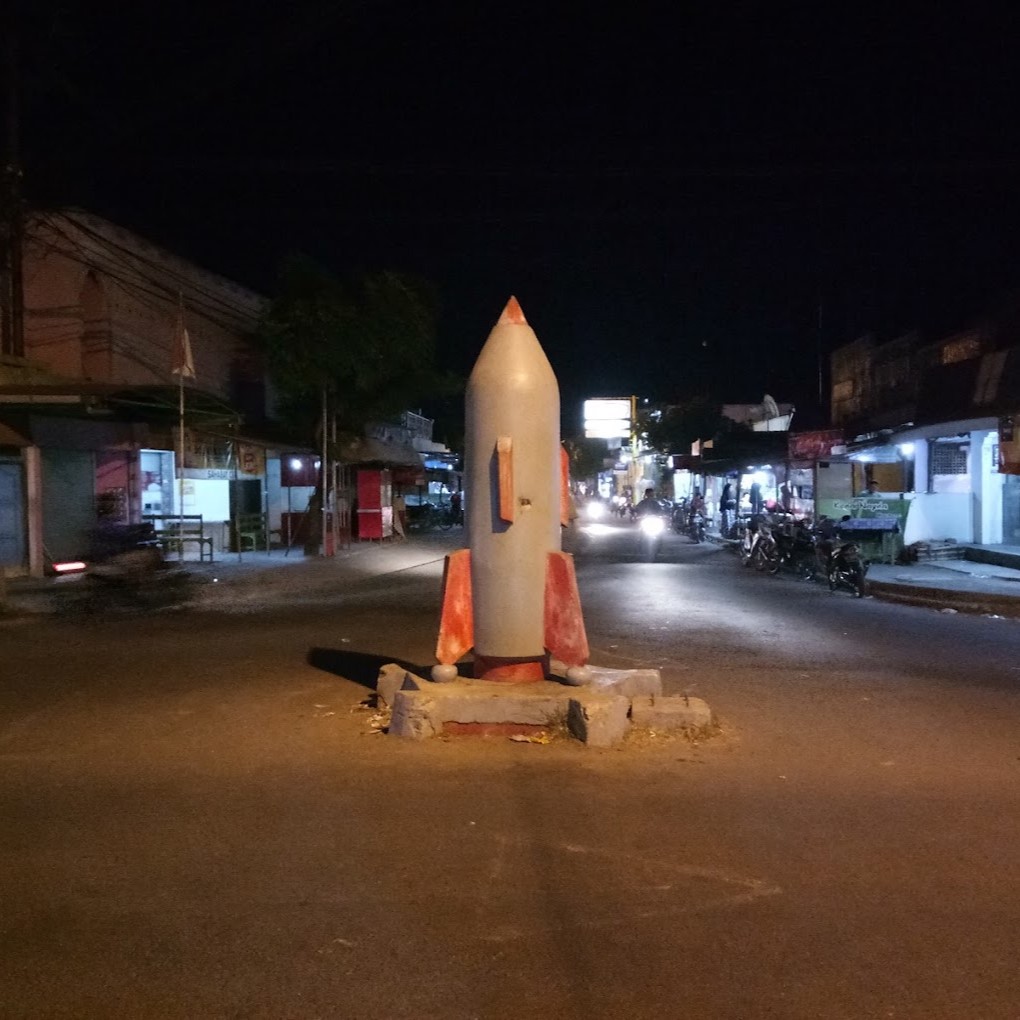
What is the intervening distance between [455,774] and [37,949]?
2.93m

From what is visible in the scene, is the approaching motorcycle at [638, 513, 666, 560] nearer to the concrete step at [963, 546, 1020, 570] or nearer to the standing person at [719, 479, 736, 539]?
the standing person at [719, 479, 736, 539]

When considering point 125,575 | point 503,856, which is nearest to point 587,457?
point 125,575

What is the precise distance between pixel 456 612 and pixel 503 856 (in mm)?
2940

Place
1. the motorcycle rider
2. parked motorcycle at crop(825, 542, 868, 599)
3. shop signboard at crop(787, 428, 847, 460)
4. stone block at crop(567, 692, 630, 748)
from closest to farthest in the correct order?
stone block at crop(567, 692, 630, 748) → parked motorcycle at crop(825, 542, 868, 599) → shop signboard at crop(787, 428, 847, 460) → the motorcycle rider

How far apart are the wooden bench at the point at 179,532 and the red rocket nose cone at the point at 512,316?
11915mm

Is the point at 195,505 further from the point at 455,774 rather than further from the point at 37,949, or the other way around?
the point at 37,949

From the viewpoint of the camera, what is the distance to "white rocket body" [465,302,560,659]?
7926 mm

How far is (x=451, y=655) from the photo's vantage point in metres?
7.98

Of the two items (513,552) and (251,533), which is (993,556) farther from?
(251,533)

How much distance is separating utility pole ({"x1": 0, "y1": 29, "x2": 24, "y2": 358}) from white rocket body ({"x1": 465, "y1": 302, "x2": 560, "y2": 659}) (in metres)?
13.1

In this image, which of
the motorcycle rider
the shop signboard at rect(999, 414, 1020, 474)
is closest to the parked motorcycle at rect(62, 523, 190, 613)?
the motorcycle rider

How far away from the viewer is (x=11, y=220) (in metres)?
17.8

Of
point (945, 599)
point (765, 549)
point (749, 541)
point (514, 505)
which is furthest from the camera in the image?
point (749, 541)

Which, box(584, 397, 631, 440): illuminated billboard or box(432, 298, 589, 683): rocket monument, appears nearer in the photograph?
box(432, 298, 589, 683): rocket monument
